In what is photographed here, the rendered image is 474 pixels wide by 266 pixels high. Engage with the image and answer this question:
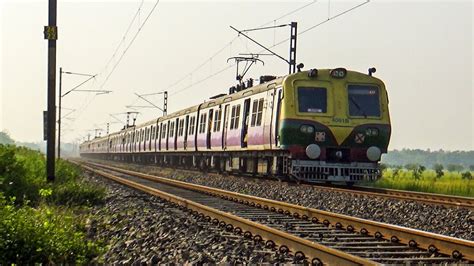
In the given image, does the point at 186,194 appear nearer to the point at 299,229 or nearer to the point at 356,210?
the point at 356,210

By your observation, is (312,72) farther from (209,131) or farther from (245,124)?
(209,131)

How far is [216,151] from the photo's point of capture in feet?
85.1

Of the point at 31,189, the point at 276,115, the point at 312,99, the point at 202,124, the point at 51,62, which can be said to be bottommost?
the point at 31,189

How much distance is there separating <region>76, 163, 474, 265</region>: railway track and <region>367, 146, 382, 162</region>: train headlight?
6.32m

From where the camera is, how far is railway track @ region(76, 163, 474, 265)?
6934 millimetres

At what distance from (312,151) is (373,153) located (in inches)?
68.9

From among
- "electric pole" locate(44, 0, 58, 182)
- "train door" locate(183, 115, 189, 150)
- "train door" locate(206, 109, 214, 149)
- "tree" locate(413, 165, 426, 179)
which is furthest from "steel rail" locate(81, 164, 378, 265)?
"tree" locate(413, 165, 426, 179)

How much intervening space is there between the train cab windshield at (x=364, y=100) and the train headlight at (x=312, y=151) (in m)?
1.50

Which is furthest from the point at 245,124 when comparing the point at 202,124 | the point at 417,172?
the point at 417,172

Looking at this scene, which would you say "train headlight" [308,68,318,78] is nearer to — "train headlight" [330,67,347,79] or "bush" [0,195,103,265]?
"train headlight" [330,67,347,79]

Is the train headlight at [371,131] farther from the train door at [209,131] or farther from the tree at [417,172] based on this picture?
the tree at [417,172]

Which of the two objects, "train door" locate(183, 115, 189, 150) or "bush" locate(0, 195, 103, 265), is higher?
"train door" locate(183, 115, 189, 150)

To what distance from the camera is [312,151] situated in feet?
57.8

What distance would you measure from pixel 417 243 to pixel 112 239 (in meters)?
3.66
